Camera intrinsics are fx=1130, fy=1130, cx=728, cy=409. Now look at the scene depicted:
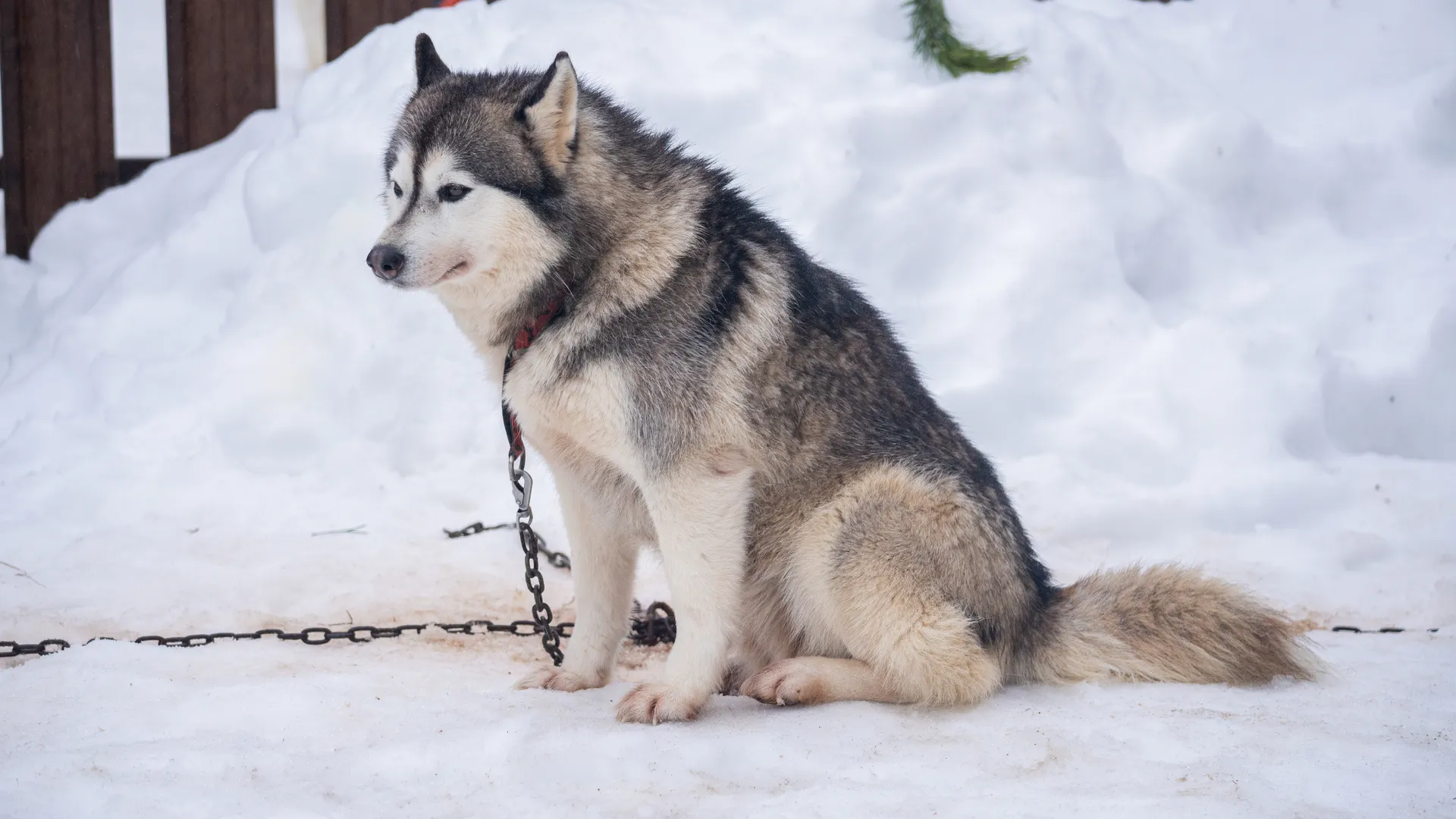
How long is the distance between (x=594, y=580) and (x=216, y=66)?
5248mm

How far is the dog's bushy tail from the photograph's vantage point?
3.28m

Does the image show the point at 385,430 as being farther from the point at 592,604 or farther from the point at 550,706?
the point at 550,706

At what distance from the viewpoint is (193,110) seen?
7.08 m

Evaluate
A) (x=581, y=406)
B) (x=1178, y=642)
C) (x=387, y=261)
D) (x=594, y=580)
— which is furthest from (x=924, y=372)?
(x=387, y=261)

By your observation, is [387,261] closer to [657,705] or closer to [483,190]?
[483,190]

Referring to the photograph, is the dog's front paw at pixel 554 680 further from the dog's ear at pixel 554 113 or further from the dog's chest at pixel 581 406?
the dog's ear at pixel 554 113

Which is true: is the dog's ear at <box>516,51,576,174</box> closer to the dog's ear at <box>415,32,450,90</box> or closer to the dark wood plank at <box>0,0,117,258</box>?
the dog's ear at <box>415,32,450,90</box>

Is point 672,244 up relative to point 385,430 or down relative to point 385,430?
up

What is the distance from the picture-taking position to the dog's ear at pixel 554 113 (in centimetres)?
303

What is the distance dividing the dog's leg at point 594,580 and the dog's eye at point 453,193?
0.83m

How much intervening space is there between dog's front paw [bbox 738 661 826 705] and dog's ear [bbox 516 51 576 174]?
1514 mm

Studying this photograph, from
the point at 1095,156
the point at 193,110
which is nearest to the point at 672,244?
the point at 1095,156

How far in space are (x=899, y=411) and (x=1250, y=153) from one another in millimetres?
4347

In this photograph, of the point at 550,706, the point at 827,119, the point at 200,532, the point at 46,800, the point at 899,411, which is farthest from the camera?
the point at 827,119
